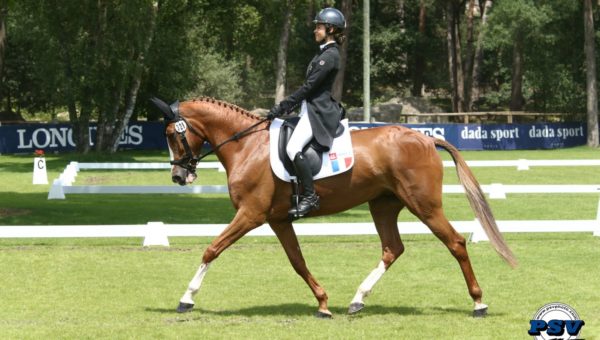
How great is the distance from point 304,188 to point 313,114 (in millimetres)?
809

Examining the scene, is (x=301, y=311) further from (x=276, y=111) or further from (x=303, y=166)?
(x=276, y=111)

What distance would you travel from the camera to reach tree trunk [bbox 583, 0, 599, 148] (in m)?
56.2

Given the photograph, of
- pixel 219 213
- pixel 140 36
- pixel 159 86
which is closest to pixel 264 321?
pixel 219 213

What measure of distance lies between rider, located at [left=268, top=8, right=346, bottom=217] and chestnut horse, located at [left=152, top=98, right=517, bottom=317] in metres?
0.21

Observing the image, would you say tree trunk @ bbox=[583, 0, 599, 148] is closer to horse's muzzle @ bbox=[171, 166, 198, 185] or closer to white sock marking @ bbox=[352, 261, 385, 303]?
white sock marking @ bbox=[352, 261, 385, 303]

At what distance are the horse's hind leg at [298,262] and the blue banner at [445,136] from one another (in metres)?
38.6

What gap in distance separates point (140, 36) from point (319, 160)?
113ft

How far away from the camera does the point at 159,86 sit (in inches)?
2068

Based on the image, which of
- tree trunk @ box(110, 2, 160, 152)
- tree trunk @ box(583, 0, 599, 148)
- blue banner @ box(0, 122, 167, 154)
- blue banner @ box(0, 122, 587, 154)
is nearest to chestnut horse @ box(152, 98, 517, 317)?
tree trunk @ box(110, 2, 160, 152)

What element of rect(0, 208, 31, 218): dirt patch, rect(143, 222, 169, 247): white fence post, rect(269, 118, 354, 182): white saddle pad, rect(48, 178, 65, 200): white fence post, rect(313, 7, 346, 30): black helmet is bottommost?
rect(48, 178, 65, 200): white fence post

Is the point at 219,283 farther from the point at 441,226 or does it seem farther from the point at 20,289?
the point at 441,226

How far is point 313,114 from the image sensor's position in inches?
422

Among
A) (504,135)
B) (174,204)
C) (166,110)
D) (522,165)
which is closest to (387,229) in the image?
(166,110)

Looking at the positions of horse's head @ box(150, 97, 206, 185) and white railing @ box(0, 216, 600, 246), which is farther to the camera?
white railing @ box(0, 216, 600, 246)
